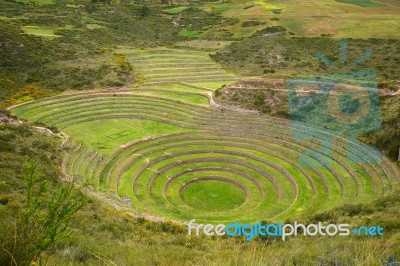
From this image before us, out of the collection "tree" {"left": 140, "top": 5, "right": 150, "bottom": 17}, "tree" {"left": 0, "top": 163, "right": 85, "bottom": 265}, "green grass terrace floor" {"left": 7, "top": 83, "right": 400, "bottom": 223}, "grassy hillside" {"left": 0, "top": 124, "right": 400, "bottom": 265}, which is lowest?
"green grass terrace floor" {"left": 7, "top": 83, "right": 400, "bottom": 223}

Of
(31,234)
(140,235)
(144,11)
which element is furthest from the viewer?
(144,11)

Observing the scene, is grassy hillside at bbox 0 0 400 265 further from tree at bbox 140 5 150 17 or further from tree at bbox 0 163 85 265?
tree at bbox 140 5 150 17

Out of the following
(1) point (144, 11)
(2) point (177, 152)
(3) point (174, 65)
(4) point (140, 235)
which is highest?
(1) point (144, 11)

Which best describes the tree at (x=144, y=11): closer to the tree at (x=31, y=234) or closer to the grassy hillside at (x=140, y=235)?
the grassy hillside at (x=140, y=235)

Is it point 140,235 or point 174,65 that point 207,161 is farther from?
point 174,65

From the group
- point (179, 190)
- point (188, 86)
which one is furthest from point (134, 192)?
point (188, 86)

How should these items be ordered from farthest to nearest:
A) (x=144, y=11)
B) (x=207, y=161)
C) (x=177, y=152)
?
(x=144, y=11), (x=177, y=152), (x=207, y=161)

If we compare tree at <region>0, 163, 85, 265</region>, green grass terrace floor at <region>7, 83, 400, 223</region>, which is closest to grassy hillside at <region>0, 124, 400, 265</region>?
tree at <region>0, 163, 85, 265</region>

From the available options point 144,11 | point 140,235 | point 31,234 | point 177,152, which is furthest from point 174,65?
point 31,234

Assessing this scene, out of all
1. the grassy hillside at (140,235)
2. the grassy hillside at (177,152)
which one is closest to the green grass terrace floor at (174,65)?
the grassy hillside at (177,152)
